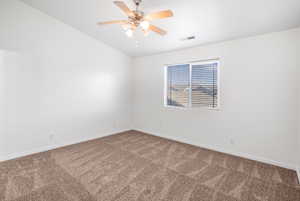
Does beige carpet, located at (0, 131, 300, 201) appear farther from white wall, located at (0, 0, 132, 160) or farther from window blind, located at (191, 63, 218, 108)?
window blind, located at (191, 63, 218, 108)

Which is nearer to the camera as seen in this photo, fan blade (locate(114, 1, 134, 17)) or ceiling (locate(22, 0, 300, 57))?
fan blade (locate(114, 1, 134, 17))

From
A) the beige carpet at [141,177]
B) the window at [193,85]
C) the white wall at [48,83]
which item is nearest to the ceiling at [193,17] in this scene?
the white wall at [48,83]

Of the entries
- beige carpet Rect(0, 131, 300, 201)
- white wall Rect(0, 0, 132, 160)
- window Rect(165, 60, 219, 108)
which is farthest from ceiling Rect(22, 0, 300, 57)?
beige carpet Rect(0, 131, 300, 201)

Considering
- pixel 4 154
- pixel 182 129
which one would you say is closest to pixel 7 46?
pixel 4 154

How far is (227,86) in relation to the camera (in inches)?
117

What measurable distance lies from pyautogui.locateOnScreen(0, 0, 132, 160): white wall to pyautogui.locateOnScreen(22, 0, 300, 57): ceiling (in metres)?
0.39

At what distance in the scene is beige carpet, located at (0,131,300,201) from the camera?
1.76m

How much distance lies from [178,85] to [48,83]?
3.22 m

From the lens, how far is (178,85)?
392cm

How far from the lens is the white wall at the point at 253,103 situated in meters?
2.39

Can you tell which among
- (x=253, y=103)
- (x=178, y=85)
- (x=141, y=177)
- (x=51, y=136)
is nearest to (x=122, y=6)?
(x=141, y=177)

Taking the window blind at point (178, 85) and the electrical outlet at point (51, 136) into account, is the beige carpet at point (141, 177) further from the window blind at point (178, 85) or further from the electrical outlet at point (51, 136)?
the window blind at point (178, 85)

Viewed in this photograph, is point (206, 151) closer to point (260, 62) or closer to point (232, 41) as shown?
point (260, 62)

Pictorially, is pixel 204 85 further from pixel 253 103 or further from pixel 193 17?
pixel 193 17
